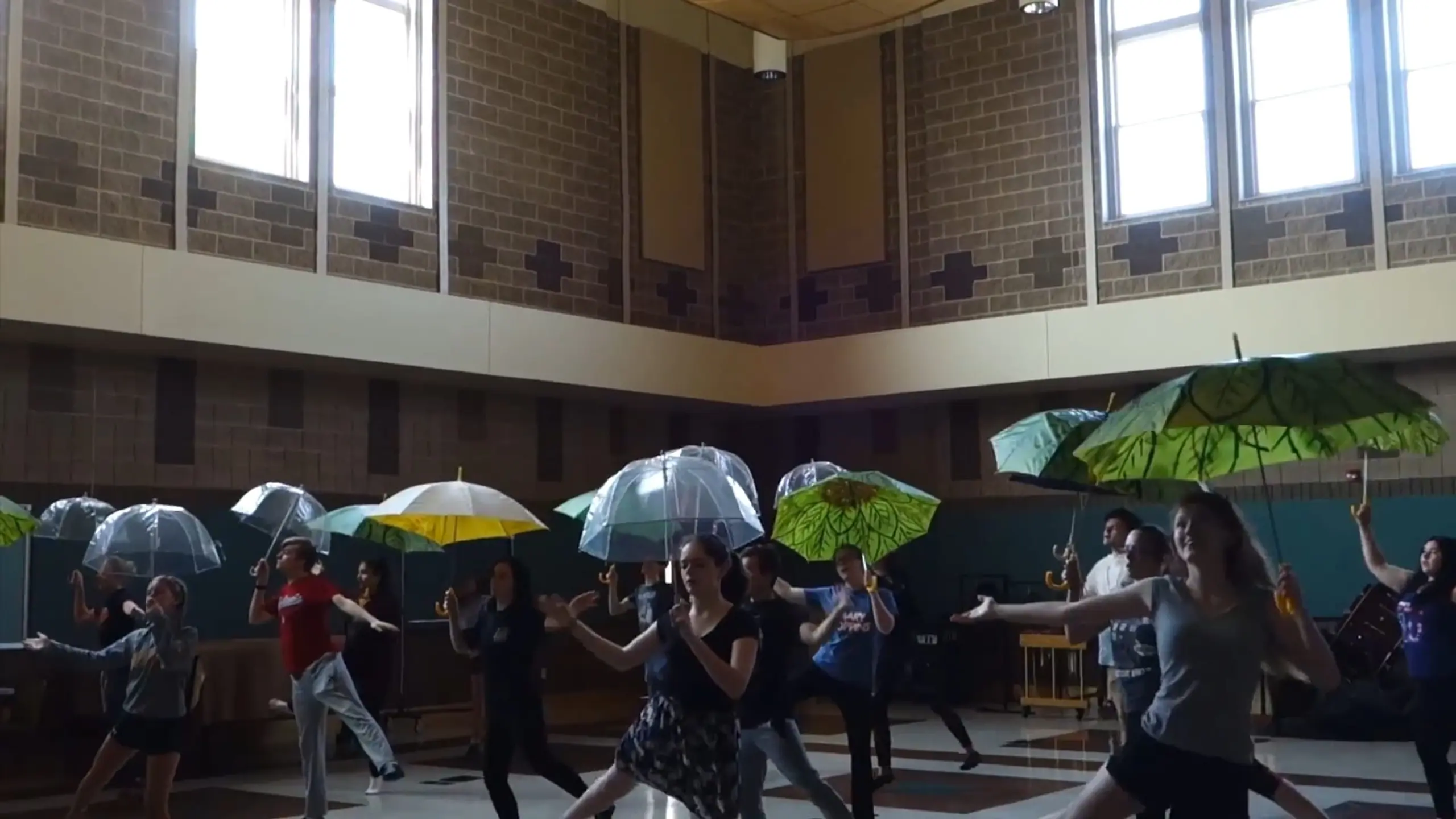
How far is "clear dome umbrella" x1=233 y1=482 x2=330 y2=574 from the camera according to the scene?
36.7 ft

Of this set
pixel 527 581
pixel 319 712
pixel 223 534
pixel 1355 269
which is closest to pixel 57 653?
pixel 319 712

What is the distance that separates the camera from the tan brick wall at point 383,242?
1391cm

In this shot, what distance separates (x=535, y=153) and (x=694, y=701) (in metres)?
11.1

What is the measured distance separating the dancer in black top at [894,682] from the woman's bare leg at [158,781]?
13.0 feet

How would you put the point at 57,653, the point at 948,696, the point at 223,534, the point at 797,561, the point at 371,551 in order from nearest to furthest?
1. the point at 57,653
2. the point at 223,534
3. the point at 371,551
4. the point at 948,696
5. the point at 797,561

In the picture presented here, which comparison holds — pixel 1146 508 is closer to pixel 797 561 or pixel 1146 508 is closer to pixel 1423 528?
pixel 1423 528

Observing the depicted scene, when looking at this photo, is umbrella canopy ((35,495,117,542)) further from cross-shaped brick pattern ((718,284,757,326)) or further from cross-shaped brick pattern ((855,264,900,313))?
cross-shaped brick pattern ((855,264,900,313))

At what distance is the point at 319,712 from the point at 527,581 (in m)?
1.69

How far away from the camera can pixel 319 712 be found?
8.39m

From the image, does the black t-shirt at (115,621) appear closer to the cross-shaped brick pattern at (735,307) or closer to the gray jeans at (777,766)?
the gray jeans at (777,766)

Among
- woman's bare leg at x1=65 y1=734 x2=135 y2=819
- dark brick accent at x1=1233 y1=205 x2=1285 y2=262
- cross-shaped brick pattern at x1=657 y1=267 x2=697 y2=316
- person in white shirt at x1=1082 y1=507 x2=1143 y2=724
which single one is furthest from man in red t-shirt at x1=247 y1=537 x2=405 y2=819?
dark brick accent at x1=1233 y1=205 x2=1285 y2=262

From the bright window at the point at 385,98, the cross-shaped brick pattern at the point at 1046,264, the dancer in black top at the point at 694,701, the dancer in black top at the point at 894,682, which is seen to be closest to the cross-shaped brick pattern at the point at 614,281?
the bright window at the point at 385,98

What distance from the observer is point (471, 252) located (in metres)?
14.9

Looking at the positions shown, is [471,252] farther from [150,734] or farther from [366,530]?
[150,734]
